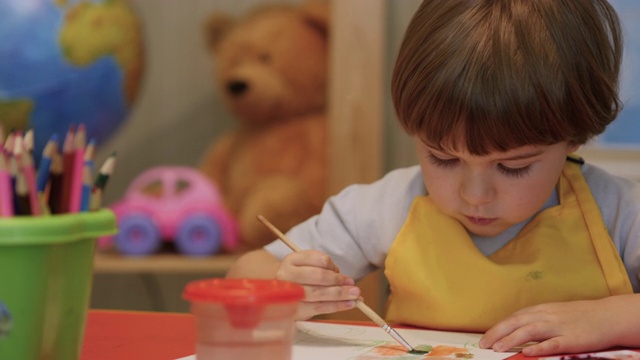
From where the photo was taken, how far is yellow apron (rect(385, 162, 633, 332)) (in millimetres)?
873

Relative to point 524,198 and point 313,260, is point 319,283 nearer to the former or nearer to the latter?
point 313,260

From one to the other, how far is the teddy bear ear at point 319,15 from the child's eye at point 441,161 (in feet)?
2.47

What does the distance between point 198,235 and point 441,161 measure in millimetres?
747

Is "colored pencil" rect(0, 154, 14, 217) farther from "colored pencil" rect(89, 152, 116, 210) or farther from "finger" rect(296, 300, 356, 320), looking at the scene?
"finger" rect(296, 300, 356, 320)

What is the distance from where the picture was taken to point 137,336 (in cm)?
76

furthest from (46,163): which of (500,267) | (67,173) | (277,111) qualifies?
(277,111)

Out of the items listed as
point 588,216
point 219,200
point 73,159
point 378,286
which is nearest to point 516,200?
point 588,216

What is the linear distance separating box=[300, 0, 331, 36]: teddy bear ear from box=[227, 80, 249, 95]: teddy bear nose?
0.16m

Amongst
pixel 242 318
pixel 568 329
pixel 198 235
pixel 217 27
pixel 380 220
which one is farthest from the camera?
pixel 217 27

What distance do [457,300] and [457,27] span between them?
0.27 meters

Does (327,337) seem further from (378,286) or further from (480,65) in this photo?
(378,286)

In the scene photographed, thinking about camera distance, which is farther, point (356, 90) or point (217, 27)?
point (217, 27)

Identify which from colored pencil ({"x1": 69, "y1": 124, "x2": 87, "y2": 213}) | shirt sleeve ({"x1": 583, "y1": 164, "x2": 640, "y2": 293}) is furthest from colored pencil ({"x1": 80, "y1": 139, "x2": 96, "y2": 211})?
shirt sleeve ({"x1": 583, "y1": 164, "x2": 640, "y2": 293})

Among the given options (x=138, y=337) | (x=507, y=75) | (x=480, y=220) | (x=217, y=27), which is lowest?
(x=138, y=337)
